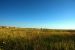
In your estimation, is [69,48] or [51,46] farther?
[51,46]

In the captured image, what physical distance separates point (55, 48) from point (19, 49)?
1637mm

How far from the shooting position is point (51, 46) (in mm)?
7297

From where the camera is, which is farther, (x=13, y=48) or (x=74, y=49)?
(x=13, y=48)

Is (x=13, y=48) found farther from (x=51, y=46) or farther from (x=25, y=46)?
(x=51, y=46)

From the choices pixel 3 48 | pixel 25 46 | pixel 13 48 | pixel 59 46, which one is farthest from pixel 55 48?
pixel 3 48

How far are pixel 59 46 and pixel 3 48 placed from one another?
262 centimetres

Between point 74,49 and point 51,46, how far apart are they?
3.80 feet

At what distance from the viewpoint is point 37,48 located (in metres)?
6.75

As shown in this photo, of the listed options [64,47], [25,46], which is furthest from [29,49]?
[64,47]

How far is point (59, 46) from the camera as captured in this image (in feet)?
23.5

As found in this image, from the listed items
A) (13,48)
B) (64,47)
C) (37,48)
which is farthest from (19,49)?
(64,47)

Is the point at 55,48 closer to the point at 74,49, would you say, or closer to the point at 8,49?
the point at 74,49

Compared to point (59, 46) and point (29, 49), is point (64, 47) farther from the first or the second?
point (29, 49)

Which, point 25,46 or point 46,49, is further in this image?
point 25,46
